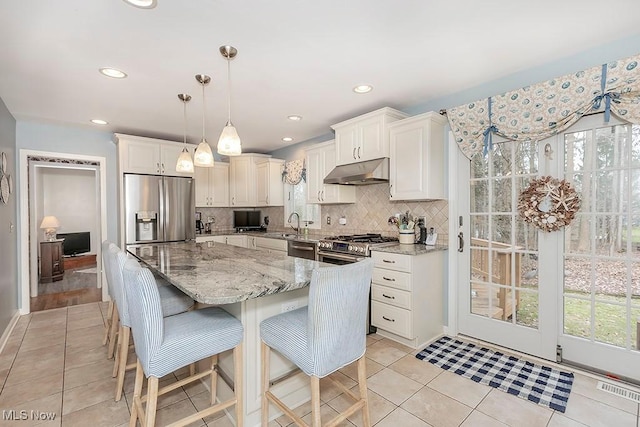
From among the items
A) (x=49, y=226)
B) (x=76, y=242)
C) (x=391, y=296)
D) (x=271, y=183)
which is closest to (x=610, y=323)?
(x=391, y=296)

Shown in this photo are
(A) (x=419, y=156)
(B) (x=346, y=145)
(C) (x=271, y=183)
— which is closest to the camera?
(A) (x=419, y=156)

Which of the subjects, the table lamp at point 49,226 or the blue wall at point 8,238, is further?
the table lamp at point 49,226

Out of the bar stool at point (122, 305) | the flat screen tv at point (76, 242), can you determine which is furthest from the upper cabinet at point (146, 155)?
the flat screen tv at point (76, 242)

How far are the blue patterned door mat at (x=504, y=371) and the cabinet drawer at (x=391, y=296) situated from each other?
17.5 inches

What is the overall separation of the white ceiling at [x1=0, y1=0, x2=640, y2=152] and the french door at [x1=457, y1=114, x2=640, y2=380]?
0.74m

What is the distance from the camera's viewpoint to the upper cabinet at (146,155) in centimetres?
404

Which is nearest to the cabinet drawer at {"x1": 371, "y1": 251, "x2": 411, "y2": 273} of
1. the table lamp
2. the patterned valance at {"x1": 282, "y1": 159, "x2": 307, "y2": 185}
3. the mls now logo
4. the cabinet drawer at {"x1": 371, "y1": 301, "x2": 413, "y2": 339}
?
the cabinet drawer at {"x1": 371, "y1": 301, "x2": 413, "y2": 339}

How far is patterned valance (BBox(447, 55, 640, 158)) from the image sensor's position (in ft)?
6.56

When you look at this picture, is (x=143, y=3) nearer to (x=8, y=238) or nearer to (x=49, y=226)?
(x=8, y=238)

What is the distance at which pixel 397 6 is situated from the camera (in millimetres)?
1713

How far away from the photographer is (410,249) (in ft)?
9.42

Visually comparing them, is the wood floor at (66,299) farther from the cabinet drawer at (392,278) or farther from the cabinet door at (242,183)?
the cabinet drawer at (392,278)

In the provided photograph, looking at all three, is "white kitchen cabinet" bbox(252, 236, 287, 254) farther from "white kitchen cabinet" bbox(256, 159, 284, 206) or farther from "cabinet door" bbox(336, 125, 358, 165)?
"cabinet door" bbox(336, 125, 358, 165)

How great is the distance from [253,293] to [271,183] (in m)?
3.92
